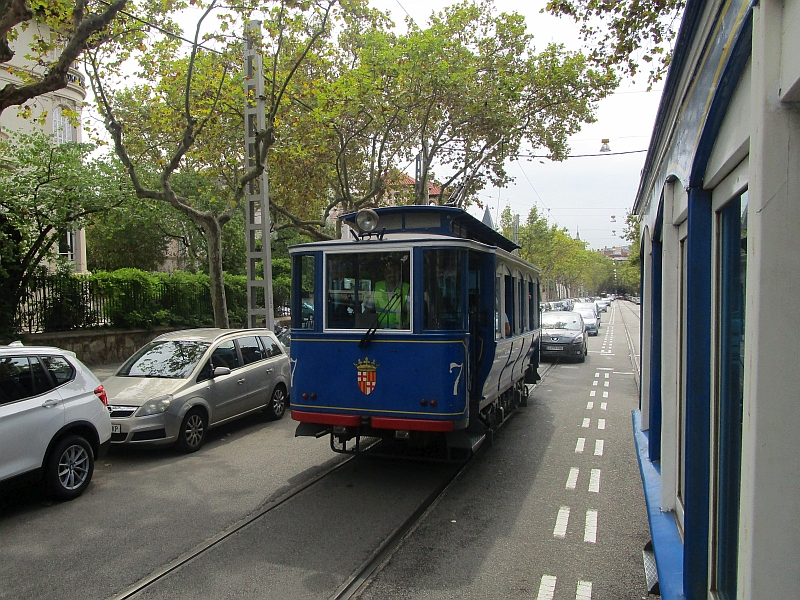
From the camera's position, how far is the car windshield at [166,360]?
28.8ft

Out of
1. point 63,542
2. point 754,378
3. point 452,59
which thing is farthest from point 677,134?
point 452,59

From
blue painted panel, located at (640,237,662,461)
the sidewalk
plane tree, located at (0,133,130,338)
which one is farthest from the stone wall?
blue painted panel, located at (640,237,662,461)

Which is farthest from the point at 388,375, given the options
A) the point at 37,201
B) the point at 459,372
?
the point at 37,201

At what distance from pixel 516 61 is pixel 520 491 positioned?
14256 mm

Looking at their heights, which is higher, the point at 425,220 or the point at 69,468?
the point at 425,220

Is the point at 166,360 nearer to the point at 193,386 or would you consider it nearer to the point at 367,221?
the point at 193,386

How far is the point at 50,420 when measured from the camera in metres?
6.07

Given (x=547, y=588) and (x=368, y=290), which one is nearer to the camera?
(x=547, y=588)

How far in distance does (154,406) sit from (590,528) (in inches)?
219

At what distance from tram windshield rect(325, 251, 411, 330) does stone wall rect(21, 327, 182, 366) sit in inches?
419

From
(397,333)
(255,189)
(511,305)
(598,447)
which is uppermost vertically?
(255,189)

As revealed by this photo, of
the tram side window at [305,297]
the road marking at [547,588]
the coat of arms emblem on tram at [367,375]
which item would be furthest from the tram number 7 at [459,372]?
the road marking at [547,588]

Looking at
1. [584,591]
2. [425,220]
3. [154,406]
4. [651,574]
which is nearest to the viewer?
[651,574]

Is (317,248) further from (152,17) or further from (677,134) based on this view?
(152,17)
